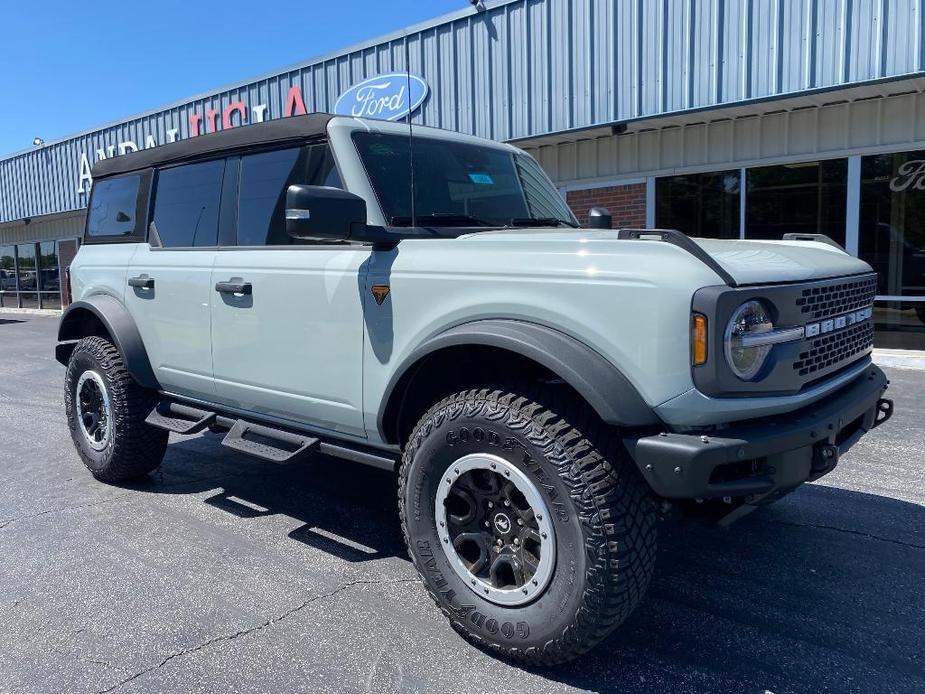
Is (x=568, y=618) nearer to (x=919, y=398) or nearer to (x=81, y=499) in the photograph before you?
(x=81, y=499)

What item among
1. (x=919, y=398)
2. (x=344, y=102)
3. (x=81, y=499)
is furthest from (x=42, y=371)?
(x=919, y=398)

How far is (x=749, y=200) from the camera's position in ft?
33.2

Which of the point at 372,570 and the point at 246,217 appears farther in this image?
the point at 246,217

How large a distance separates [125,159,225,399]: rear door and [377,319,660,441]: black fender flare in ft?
5.96

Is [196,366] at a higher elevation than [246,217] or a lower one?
lower

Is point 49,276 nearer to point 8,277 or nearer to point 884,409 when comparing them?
point 8,277

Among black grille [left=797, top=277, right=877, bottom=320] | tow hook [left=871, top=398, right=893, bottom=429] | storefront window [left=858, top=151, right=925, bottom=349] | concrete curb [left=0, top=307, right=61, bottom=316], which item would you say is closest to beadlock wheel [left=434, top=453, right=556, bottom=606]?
black grille [left=797, top=277, right=877, bottom=320]

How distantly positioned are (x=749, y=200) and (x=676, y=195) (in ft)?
3.43

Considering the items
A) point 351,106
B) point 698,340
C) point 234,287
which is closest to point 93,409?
point 234,287

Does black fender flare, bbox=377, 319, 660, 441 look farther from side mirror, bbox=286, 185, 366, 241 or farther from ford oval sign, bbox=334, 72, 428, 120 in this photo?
ford oval sign, bbox=334, 72, 428, 120

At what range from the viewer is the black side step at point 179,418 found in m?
4.13

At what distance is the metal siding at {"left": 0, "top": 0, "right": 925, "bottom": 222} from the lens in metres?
7.93

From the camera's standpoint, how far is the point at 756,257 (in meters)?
2.71

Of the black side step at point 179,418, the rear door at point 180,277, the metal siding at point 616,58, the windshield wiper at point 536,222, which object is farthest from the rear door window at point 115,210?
the metal siding at point 616,58
